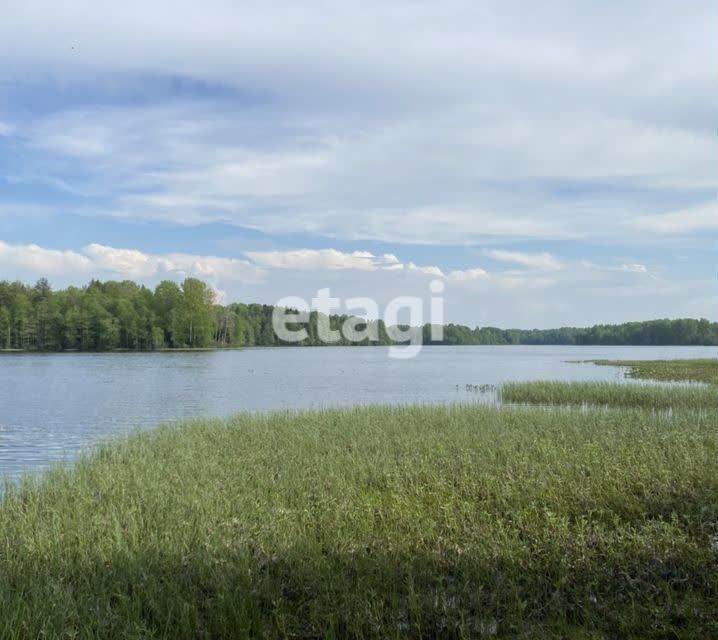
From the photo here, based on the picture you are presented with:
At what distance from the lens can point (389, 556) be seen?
7.64 m

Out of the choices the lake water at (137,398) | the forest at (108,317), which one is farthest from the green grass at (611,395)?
the forest at (108,317)

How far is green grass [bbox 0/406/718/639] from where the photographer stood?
6.12 metres

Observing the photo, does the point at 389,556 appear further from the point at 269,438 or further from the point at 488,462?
the point at 269,438

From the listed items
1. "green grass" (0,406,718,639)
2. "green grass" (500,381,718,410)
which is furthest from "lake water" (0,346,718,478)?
"green grass" (0,406,718,639)

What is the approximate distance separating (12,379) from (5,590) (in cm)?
4558

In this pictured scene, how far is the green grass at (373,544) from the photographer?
6.12 meters

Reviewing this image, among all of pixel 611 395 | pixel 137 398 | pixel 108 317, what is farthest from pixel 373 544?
pixel 108 317

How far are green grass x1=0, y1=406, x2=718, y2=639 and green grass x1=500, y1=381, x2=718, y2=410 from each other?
521 inches

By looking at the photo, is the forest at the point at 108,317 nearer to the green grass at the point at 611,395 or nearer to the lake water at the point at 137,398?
→ the lake water at the point at 137,398

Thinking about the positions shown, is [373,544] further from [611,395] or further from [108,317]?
[108,317]

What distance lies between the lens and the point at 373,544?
7.97 meters

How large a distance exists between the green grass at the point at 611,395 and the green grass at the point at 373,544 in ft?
43.4

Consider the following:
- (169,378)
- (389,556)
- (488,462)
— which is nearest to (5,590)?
(389,556)

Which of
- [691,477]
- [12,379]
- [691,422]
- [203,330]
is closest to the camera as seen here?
[691,477]
